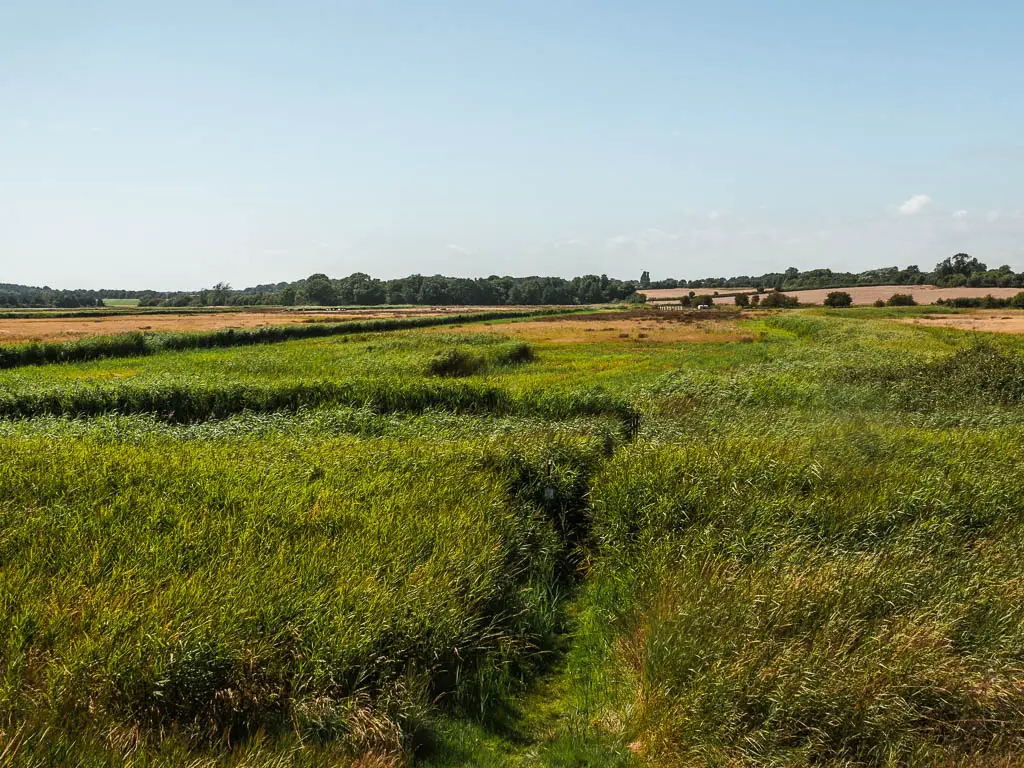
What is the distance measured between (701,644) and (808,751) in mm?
1332

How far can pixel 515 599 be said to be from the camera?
8.17 meters

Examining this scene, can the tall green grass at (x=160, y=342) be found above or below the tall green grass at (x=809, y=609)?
above

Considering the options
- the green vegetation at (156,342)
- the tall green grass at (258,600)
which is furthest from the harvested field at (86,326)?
the tall green grass at (258,600)

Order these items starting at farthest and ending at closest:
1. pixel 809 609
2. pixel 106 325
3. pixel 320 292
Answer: pixel 320 292 → pixel 106 325 → pixel 809 609

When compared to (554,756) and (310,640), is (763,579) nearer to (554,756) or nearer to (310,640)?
(554,756)

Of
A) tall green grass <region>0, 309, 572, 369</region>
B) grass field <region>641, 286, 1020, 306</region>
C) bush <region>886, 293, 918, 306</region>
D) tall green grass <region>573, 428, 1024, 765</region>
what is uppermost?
grass field <region>641, 286, 1020, 306</region>

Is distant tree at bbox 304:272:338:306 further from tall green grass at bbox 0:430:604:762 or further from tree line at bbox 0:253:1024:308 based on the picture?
tall green grass at bbox 0:430:604:762

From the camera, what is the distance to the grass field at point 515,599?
538cm

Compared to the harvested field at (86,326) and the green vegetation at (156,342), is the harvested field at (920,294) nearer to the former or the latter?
the green vegetation at (156,342)

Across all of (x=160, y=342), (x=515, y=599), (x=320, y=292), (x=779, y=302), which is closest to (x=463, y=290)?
(x=320, y=292)

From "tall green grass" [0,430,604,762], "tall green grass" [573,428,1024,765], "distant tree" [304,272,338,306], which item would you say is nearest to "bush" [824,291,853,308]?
"tall green grass" [573,428,1024,765]

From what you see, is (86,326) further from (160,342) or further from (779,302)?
(779,302)

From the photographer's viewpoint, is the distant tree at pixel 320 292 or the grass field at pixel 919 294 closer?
the grass field at pixel 919 294

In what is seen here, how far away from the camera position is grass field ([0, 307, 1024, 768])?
5383mm
